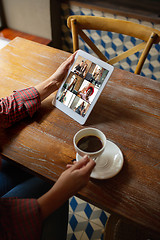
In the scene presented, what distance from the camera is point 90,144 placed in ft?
2.74

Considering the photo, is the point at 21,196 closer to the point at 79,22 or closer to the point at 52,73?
the point at 52,73

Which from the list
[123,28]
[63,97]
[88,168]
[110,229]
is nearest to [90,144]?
[88,168]

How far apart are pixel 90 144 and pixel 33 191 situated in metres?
0.42

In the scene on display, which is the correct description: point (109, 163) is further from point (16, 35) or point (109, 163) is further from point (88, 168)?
point (16, 35)

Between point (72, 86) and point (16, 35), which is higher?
point (72, 86)

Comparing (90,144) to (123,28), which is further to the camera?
(123,28)

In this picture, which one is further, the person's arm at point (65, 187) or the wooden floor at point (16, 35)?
the wooden floor at point (16, 35)

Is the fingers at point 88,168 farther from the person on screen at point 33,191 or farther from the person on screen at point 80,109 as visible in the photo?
the person on screen at point 80,109

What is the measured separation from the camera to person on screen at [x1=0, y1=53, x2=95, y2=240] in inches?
28.3

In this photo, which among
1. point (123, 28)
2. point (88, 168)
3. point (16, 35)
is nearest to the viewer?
point (88, 168)

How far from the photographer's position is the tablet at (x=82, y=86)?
39.5 inches

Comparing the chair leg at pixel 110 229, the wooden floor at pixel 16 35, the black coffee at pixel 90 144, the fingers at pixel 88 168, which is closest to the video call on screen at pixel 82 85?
the black coffee at pixel 90 144

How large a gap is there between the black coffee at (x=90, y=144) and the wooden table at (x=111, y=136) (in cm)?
8

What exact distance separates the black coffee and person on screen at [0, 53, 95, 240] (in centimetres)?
6
